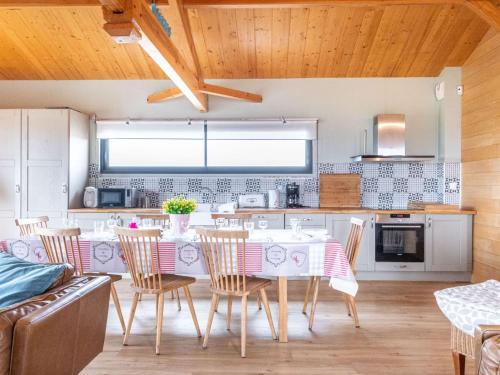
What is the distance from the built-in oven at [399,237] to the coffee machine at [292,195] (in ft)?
3.30

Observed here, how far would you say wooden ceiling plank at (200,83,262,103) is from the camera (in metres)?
4.53

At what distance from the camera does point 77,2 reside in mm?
3494

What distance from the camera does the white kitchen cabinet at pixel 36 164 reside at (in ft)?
15.7

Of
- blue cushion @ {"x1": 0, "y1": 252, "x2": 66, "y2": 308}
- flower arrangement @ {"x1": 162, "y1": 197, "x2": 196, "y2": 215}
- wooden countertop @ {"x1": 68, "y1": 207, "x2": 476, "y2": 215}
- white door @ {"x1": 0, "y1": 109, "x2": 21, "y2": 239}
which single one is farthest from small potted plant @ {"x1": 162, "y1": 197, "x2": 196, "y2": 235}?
white door @ {"x1": 0, "y1": 109, "x2": 21, "y2": 239}

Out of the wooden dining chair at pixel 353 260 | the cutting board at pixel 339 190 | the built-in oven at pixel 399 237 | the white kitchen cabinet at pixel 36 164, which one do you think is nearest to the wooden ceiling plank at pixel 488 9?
the wooden dining chair at pixel 353 260

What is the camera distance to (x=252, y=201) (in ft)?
16.7

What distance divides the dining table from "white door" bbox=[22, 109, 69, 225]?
183cm

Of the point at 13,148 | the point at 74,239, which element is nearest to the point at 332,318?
the point at 74,239

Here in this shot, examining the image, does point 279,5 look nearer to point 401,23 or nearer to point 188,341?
point 401,23

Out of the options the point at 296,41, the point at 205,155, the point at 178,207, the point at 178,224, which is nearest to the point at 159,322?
the point at 178,224

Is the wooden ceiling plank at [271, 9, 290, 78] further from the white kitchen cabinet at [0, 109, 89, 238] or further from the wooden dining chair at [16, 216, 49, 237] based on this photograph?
the wooden dining chair at [16, 216, 49, 237]

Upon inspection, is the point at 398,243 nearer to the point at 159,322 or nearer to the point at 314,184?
the point at 314,184

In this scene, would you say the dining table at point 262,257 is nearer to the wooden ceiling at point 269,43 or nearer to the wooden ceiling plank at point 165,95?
the wooden ceiling plank at point 165,95

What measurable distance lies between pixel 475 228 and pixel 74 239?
4.09 m
